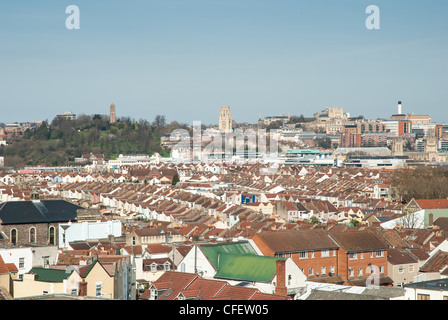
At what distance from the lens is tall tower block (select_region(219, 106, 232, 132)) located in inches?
4535

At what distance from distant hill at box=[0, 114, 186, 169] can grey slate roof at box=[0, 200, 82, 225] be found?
204ft

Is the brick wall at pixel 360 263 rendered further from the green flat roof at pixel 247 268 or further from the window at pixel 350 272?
the green flat roof at pixel 247 268

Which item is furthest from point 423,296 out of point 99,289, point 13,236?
point 13,236

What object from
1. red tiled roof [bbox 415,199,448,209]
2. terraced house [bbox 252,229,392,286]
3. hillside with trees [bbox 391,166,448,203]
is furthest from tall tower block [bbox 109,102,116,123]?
terraced house [bbox 252,229,392,286]

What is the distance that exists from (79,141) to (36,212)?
7553 cm

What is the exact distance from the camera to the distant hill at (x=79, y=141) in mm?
87000

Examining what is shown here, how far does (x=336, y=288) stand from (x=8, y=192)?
28519 millimetres

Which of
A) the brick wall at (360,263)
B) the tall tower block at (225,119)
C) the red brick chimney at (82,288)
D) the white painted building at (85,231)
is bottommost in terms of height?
the brick wall at (360,263)

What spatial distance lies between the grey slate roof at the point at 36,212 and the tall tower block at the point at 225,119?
9438cm

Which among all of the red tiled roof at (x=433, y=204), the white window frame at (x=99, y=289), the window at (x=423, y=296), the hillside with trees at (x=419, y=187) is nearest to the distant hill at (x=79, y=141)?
the hillside with trees at (x=419, y=187)

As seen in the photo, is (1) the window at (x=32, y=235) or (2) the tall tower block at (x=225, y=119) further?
(2) the tall tower block at (x=225, y=119)

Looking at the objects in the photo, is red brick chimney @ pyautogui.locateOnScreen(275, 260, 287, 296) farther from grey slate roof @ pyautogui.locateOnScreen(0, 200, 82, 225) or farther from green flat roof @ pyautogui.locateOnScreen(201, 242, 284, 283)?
grey slate roof @ pyautogui.locateOnScreen(0, 200, 82, 225)
